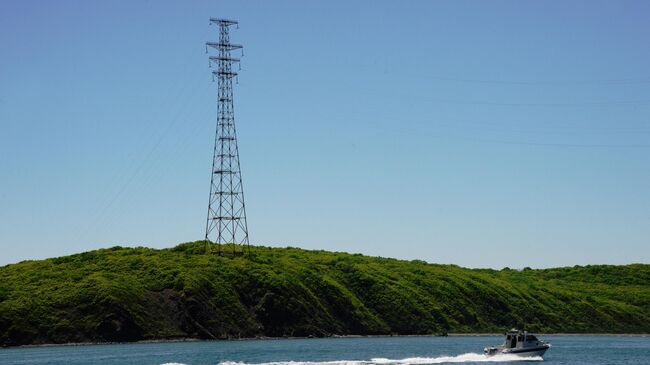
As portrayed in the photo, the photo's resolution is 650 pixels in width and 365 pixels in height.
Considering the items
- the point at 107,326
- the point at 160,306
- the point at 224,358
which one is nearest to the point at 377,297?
the point at 160,306

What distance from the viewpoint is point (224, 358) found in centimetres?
10962

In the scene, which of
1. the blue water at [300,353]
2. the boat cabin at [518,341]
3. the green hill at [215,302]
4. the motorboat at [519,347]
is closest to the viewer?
the blue water at [300,353]

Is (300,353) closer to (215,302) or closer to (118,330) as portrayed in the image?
(118,330)

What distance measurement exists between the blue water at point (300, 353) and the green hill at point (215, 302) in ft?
25.4

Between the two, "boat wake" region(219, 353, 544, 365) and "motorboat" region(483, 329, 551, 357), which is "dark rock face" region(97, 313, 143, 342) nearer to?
"boat wake" region(219, 353, 544, 365)

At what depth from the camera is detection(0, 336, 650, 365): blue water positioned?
343ft

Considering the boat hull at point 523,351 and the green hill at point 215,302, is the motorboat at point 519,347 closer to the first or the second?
the boat hull at point 523,351

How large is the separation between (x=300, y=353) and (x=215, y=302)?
46270 mm

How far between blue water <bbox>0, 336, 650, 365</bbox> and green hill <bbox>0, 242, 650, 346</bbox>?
25.4 feet

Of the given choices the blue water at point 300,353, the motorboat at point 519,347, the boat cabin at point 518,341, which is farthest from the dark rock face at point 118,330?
the boat cabin at point 518,341

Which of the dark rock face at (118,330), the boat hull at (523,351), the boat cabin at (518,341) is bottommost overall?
the boat hull at (523,351)

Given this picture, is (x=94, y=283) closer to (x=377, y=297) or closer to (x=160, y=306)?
(x=160, y=306)

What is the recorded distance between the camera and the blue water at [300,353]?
104 meters

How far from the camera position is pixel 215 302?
162 m
